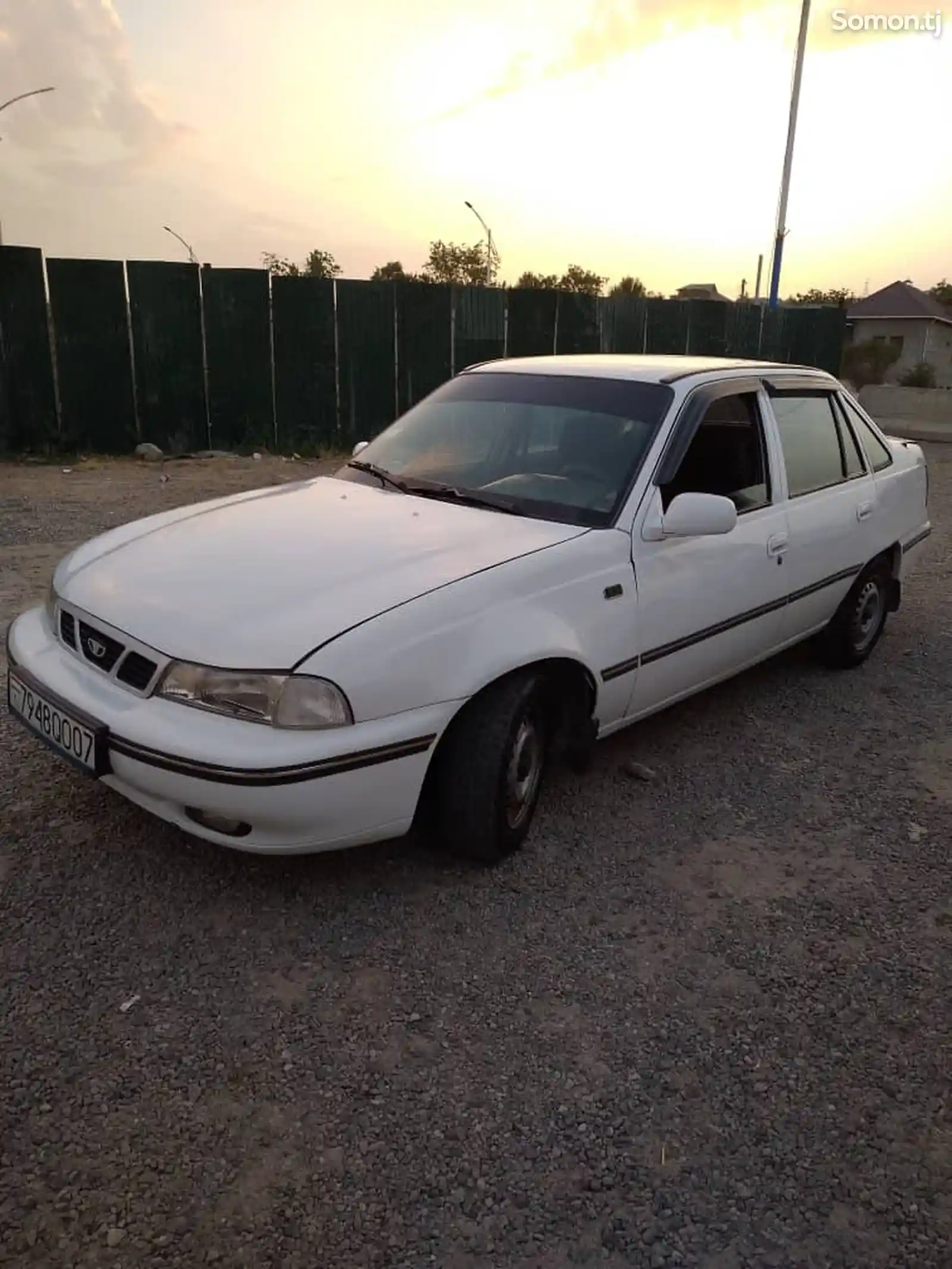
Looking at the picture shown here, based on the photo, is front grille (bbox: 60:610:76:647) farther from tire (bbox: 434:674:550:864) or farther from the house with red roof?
the house with red roof

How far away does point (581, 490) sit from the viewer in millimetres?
3557

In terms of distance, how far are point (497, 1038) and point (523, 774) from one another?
930 millimetres

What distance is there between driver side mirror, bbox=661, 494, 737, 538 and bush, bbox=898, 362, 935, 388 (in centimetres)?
2945

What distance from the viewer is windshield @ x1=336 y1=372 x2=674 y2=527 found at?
3557 mm

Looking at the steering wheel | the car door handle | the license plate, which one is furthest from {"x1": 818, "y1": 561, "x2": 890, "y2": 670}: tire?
the license plate

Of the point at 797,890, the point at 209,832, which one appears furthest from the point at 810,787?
the point at 209,832

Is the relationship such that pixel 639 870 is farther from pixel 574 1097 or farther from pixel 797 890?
pixel 574 1097

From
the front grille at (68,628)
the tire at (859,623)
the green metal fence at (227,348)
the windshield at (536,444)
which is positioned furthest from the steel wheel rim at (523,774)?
the green metal fence at (227,348)

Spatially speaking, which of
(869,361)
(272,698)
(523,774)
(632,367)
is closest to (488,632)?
(523,774)

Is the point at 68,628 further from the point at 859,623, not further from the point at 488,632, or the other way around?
the point at 859,623

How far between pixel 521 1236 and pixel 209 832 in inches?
51.8

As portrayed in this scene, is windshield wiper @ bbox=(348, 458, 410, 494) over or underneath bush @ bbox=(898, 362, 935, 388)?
over

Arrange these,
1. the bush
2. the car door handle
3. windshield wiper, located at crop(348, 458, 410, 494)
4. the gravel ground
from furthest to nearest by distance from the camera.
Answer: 1. the bush
2. the car door handle
3. windshield wiper, located at crop(348, 458, 410, 494)
4. the gravel ground

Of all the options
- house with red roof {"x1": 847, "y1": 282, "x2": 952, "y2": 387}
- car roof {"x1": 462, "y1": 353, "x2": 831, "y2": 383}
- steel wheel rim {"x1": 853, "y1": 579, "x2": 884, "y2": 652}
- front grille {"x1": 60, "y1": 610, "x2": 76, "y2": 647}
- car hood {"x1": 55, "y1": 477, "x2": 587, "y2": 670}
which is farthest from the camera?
house with red roof {"x1": 847, "y1": 282, "x2": 952, "y2": 387}
